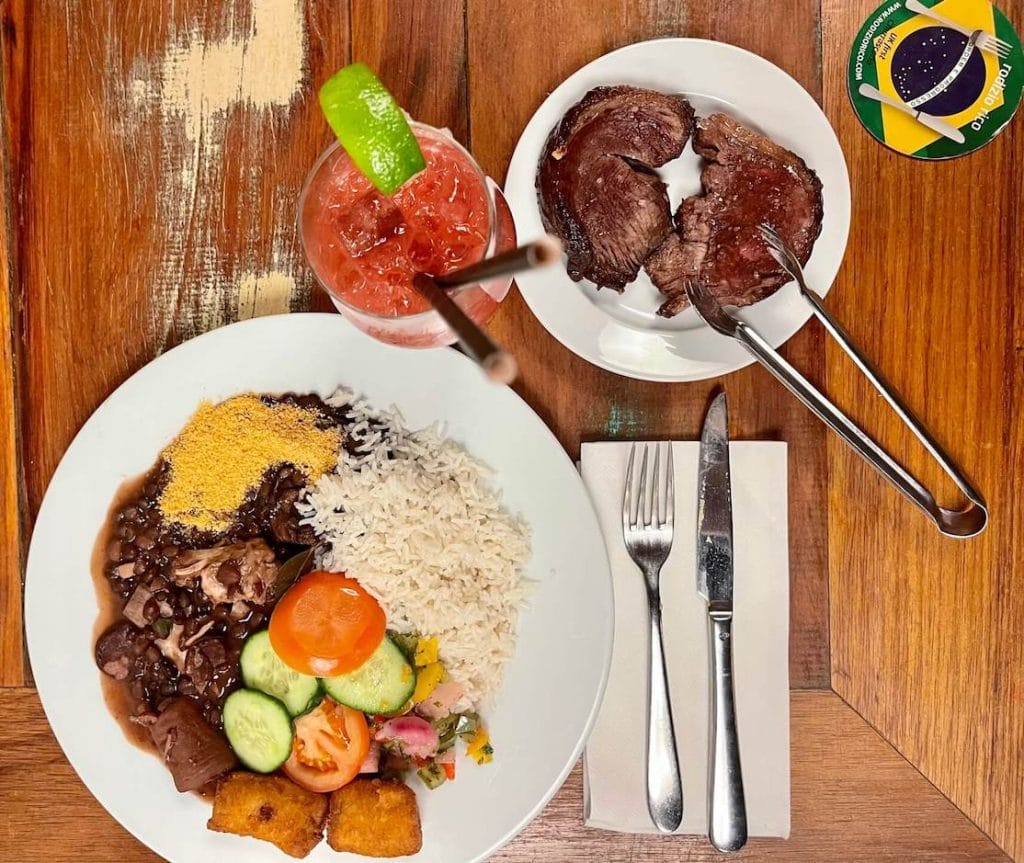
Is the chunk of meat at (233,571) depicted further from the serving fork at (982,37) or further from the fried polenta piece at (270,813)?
the serving fork at (982,37)

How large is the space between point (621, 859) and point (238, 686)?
1007 mm

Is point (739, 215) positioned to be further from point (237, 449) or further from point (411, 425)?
point (237, 449)

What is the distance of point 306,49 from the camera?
2.09 m

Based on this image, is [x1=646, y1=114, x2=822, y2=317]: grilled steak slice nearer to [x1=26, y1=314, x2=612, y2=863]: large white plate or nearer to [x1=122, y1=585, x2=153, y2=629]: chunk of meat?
[x1=26, y1=314, x2=612, y2=863]: large white plate

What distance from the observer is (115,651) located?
2.04 meters

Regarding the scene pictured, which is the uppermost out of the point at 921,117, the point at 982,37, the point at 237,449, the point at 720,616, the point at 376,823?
the point at 982,37

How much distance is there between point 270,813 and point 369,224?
131 cm

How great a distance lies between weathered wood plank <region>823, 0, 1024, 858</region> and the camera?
206 cm

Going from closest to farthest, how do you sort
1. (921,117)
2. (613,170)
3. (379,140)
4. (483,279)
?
(483,279) → (379,140) → (613,170) → (921,117)

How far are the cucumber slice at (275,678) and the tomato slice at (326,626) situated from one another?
0.05 m

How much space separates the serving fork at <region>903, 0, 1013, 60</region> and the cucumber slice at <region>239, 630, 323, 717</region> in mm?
2080

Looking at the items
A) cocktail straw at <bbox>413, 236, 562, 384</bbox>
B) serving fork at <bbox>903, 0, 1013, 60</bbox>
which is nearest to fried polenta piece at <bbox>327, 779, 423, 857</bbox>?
cocktail straw at <bbox>413, 236, 562, 384</bbox>

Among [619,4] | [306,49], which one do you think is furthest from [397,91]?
[619,4]

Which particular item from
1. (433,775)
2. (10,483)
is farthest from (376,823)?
(10,483)
